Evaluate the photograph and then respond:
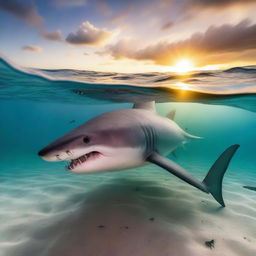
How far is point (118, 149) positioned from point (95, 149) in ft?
1.68

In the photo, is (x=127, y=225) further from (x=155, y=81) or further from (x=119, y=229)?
(x=155, y=81)

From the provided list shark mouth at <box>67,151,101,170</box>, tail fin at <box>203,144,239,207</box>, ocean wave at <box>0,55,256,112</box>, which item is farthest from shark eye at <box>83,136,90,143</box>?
ocean wave at <box>0,55,256,112</box>

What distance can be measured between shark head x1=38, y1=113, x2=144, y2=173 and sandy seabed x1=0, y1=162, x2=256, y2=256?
35.5 inches

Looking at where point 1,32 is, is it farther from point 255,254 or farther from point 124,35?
point 255,254

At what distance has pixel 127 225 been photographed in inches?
128

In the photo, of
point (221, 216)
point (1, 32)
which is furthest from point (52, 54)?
point (221, 216)

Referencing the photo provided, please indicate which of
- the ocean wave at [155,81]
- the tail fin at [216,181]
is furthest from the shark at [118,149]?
the ocean wave at [155,81]

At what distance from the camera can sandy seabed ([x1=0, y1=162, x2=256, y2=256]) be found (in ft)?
9.00

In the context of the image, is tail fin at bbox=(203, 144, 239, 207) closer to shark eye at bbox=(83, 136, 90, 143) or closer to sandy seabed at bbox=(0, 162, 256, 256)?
sandy seabed at bbox=(0, 162, 256, 256)

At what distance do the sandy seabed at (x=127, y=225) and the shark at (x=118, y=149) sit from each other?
62 cm

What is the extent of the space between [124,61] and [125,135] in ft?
16.7

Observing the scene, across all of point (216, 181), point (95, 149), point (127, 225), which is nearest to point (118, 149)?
point (95, 149)

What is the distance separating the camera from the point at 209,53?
22.7 feet

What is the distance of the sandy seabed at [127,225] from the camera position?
108 inches
